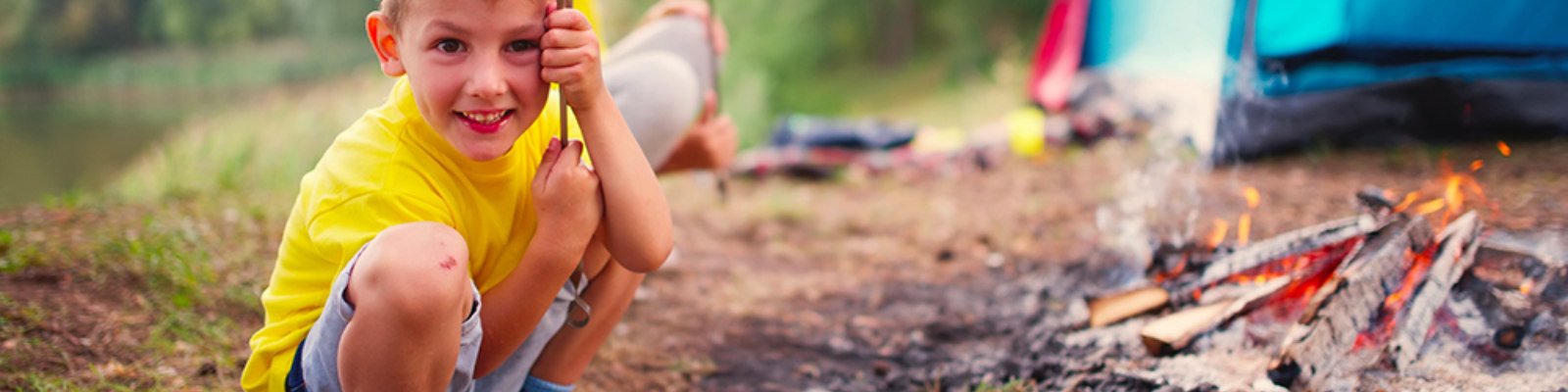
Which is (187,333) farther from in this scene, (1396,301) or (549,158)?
(1396,301)

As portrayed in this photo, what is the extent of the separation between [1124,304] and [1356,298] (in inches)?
22.0

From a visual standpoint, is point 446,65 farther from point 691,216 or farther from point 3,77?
point 3,77

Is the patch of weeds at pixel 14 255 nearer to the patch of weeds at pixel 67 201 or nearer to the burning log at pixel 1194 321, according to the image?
the patch of weeds at pixel 67 201

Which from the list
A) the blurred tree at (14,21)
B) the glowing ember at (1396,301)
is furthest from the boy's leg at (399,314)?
the blurred tree at (14,21)

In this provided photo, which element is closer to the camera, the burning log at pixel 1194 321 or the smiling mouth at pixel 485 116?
the smiling mouth at pixel 485 116

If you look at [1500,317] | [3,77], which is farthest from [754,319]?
[3,77]

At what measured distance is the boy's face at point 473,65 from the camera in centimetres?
144

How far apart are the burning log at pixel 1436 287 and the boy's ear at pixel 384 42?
1.81 m

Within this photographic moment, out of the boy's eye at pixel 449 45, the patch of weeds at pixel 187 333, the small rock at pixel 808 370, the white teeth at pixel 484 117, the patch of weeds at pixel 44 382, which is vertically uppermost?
the boy's eye at pixel 449 45

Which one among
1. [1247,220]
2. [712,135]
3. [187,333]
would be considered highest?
[712,135]

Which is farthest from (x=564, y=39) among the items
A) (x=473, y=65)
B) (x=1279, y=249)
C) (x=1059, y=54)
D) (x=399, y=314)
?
(x=1059, y=54)

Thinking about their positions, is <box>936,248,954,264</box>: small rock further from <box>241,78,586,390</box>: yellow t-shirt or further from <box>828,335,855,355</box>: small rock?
<box>241,78,586,390</box>: yellow t-shirt

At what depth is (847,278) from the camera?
3.51 meters

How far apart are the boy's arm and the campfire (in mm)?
1096
